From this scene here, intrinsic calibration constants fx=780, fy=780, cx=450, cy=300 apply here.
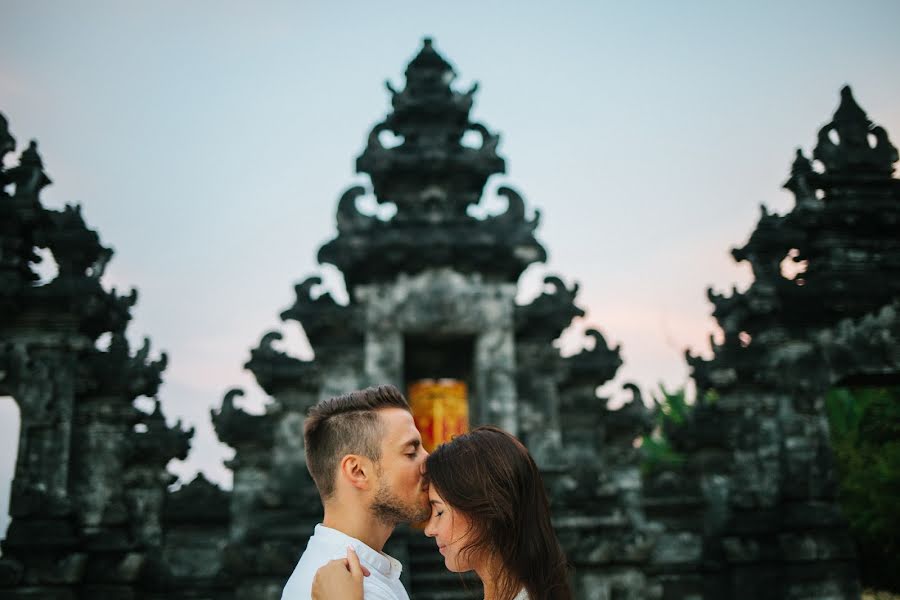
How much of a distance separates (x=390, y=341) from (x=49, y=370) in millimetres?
5350

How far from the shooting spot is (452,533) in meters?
3.35

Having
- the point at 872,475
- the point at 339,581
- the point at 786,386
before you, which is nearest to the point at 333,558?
the point at 339,581

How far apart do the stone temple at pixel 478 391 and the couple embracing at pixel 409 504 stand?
318 inches

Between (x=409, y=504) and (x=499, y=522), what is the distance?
51 centimetres

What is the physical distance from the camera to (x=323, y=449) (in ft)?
12.1

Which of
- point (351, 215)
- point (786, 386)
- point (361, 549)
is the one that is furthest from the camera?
point (351, 215)

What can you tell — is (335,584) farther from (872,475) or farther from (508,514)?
(872,475)

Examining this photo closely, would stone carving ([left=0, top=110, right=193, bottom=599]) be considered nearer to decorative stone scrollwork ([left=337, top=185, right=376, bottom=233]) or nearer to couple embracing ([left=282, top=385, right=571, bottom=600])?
decorative stone scrollwork ([left=337, top=185, right=376, bottom=233])

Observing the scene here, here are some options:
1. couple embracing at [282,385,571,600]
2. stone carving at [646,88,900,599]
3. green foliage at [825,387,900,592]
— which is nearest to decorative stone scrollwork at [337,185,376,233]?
stone carving at [646,88,900,599]

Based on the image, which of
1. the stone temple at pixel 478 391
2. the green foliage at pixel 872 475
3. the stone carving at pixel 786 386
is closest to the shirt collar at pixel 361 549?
the stone temple at pixel 478 391

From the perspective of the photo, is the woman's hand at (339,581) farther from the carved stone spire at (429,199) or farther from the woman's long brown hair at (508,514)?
the carved stone spire at (429,199)

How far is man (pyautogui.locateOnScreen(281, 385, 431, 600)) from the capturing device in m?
3.43

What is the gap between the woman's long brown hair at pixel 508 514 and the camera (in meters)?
3.16

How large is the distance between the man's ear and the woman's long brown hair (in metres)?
0.39
